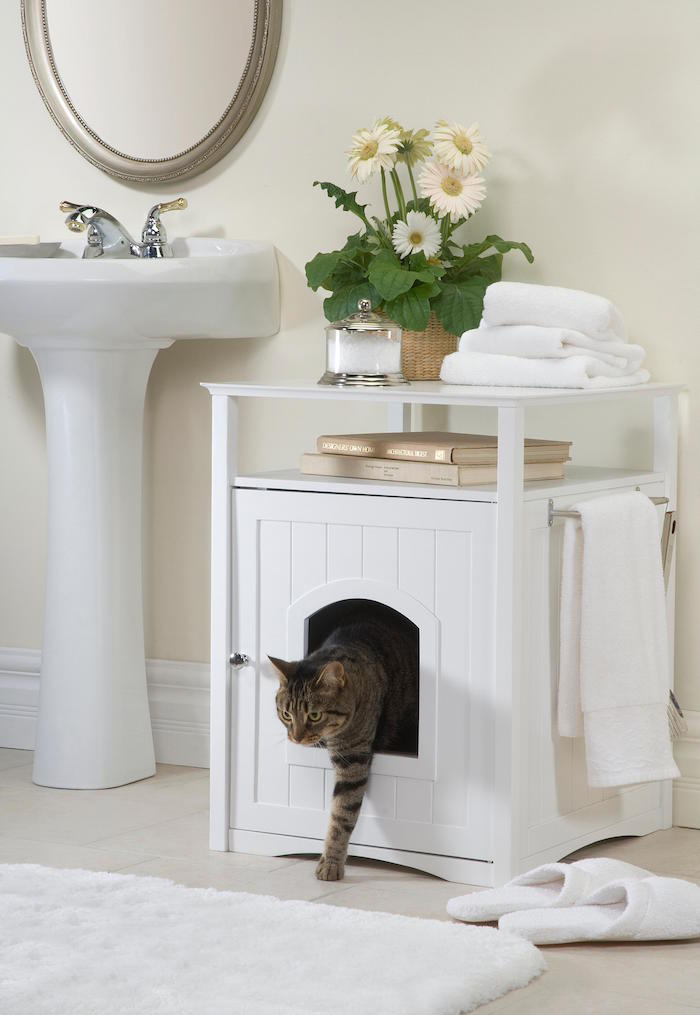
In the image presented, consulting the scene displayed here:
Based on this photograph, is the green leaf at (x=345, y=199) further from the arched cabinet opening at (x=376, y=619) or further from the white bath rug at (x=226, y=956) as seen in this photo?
the white bath rug at (x=226, y=956)

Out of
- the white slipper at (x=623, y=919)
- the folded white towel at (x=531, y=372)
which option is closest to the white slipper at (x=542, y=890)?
the white slipper at (x=623, y=919)

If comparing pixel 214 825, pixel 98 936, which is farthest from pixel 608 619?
pixel 98 936

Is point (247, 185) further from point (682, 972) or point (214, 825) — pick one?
point (682, 972)

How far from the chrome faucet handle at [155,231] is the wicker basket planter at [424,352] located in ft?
1.75

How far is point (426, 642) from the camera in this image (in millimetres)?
2125

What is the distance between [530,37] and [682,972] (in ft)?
5.15

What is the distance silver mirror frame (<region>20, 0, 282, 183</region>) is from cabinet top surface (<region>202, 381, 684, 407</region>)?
69 centimetres

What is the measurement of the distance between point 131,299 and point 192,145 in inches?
18.7

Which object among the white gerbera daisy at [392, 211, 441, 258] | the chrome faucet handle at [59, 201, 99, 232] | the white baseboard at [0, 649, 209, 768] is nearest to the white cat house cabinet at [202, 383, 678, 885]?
the white gerbera daisy at [392, 211, 441, 258]

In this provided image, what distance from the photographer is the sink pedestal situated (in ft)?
8.83

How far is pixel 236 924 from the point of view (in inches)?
73.5

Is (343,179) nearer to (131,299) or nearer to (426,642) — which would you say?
(131,299)

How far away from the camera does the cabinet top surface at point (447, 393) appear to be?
203 cm

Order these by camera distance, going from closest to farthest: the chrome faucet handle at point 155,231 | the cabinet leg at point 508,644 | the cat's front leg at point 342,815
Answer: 1. the cabinet leg at point 508,644
2. the cat's front leg at point 342,815
3. the chrome faucet handle at point 155,231
